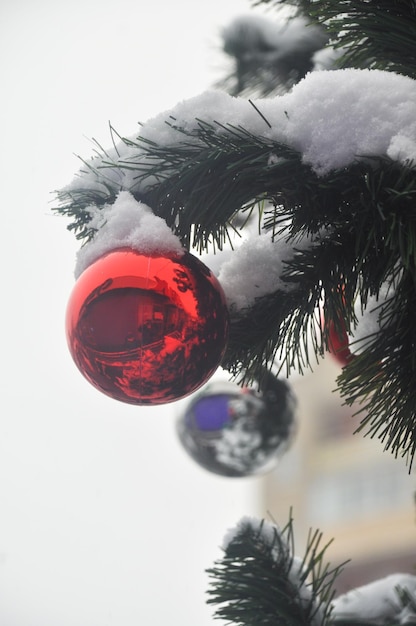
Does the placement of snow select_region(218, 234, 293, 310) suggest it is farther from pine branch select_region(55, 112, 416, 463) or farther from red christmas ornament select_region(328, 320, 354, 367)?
red christmas ornament select_region(328, 320, 354, 367)

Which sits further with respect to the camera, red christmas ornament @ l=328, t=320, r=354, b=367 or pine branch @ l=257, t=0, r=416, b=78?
red christmas ornament @ l=328, t=320, r=354, b=367

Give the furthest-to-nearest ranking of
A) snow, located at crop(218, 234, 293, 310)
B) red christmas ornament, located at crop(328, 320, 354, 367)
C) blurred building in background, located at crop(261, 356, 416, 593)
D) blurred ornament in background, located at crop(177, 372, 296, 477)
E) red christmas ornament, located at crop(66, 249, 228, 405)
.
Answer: blurred building in background, located at crop(261, 356, 416, 593)
blurred ornament in background, located at crop(177, 372, 296, 477)
red christmas ornament, located at crop(328, 320, 354, 367)
snow, located at crop(218, 234, 293, 310)
red christmas ornament, located at crop(66, 249, 228, 405)

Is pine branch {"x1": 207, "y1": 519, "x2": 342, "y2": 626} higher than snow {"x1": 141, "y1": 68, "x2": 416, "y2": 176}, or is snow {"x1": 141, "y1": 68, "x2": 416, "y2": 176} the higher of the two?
snow {"x1": 141, "y1": 68, "x2": 416, "y2": 176}

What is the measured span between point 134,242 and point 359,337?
0.27 metres

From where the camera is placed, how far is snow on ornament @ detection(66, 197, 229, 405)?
0.76 metres

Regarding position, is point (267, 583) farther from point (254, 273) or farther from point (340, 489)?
point (340, 489)

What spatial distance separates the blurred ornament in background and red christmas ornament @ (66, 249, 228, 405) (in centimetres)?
76

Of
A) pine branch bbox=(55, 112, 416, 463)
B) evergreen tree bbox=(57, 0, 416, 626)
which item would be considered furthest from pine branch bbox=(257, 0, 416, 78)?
pine branch bbox=(55, 112, 416, 463)

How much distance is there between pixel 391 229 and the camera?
73 cm

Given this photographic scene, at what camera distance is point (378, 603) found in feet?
3.75

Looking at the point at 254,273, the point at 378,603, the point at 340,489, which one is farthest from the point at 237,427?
the point at 340,489

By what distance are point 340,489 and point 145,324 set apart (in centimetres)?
1627

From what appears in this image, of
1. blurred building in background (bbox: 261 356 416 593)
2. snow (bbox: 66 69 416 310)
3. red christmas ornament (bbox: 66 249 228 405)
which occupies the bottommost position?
red christmas ornament (bbox: 66 249 228 405)

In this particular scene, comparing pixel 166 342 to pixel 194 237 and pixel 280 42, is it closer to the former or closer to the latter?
pixel 194 237
